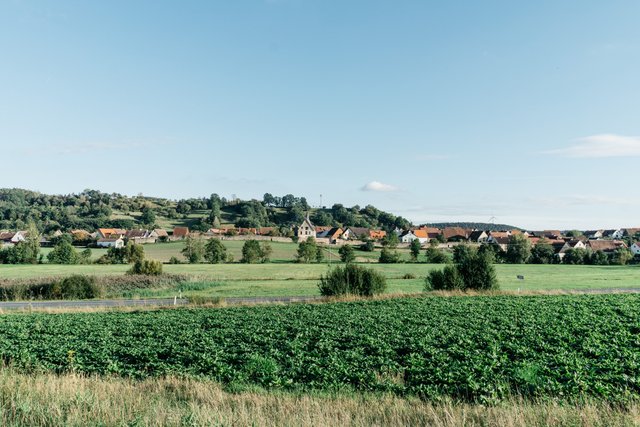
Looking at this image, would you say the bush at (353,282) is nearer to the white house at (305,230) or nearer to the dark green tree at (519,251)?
the dark green tree at (519,251)

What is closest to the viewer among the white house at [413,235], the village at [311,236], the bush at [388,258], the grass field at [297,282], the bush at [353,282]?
the bush at [353,282]

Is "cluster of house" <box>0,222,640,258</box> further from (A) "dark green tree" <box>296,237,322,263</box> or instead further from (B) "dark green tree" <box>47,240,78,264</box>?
(A) "dark green tree" <box>296,237,322,263</box>

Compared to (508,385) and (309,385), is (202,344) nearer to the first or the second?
(309,385)

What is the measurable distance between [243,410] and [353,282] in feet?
111

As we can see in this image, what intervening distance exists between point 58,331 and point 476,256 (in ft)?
121

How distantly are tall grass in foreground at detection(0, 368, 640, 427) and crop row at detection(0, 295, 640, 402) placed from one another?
5.36ft

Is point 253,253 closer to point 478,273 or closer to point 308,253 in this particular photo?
point 308,253

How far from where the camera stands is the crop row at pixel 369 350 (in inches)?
485

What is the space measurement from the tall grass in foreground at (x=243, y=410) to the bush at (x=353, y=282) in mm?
30395

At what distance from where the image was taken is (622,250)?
358ft

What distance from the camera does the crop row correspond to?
485 inches

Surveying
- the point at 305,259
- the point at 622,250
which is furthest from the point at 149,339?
the point at 622,250

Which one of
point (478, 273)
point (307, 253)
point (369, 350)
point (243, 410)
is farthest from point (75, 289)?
point (307, 253)

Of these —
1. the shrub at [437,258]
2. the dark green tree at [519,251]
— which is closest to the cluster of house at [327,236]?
the dark green tree at [519,251]
